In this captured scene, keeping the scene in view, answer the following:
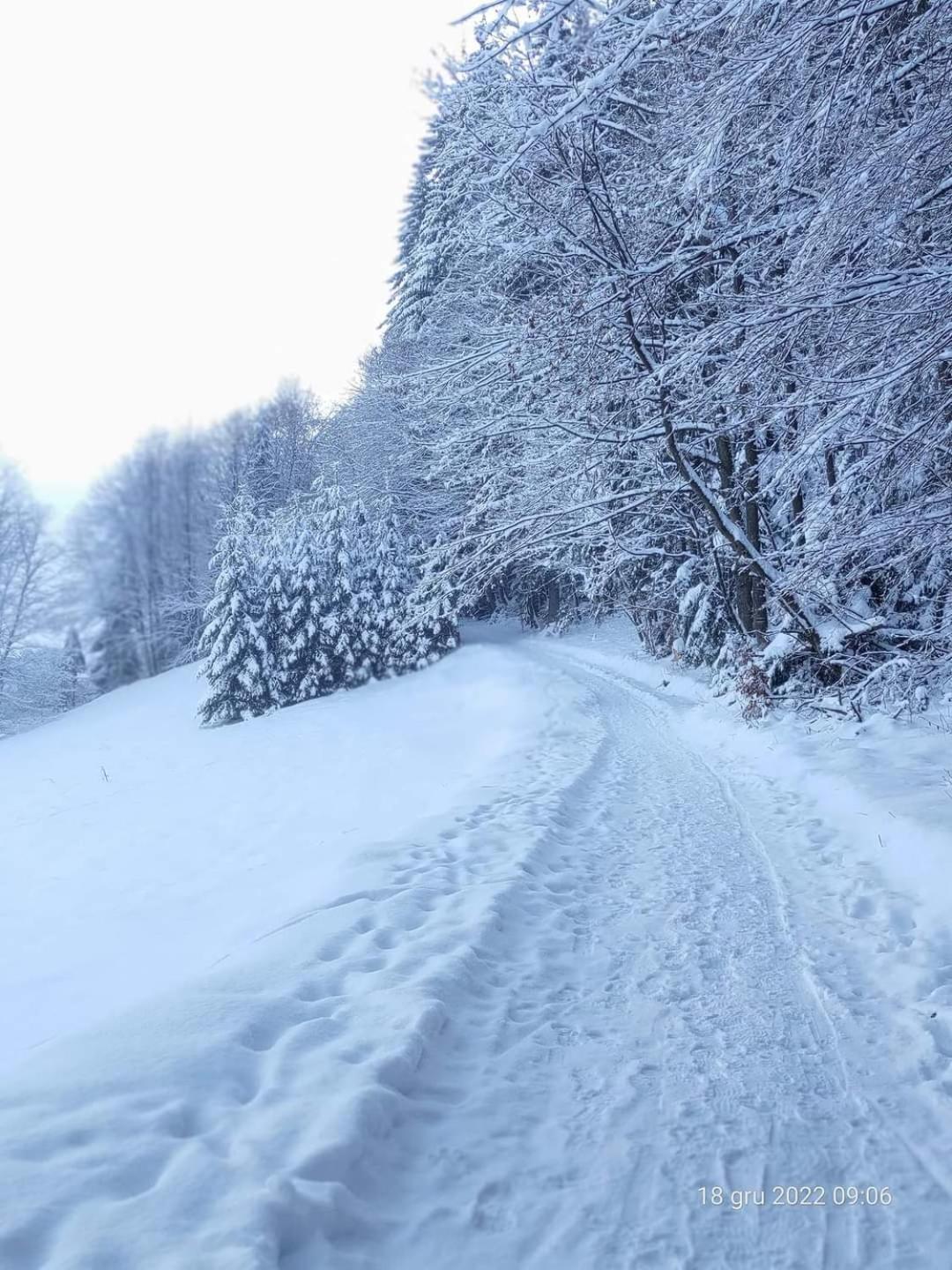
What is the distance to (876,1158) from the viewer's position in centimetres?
258

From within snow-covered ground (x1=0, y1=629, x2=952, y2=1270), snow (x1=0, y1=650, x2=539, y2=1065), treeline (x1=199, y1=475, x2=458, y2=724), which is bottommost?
snow (x1=0, y1=650, x2=539, y2=1065)

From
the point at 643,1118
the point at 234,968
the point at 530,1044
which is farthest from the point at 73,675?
the point at 643,1118

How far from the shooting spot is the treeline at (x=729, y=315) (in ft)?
15.3

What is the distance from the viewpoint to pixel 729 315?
5520 mm

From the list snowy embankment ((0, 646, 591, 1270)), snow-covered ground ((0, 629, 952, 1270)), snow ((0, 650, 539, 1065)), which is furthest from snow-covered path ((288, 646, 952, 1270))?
snow ((0, 650, 539, 1065))

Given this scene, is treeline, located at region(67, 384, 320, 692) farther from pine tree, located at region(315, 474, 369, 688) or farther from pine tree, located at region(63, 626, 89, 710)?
pine tree, located at region(315, 474, 369, 688)

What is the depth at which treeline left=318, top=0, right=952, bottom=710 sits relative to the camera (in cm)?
467

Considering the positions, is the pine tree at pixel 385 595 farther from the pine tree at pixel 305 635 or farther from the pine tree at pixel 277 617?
the pine tree at pixel 277 617

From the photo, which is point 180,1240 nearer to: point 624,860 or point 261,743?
point 624,860

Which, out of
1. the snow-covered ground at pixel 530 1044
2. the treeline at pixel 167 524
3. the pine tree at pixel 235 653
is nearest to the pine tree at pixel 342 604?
the pine tree at pixel 235 653

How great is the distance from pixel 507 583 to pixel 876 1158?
27738 millimetres

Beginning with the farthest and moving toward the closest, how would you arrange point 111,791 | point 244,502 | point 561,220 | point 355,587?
1. point 244,502
2. point 355,587
3. point 111,791
4. point 561,220

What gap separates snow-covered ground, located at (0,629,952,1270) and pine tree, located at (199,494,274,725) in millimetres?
11797

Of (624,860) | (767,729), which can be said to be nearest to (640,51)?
(624,860)
